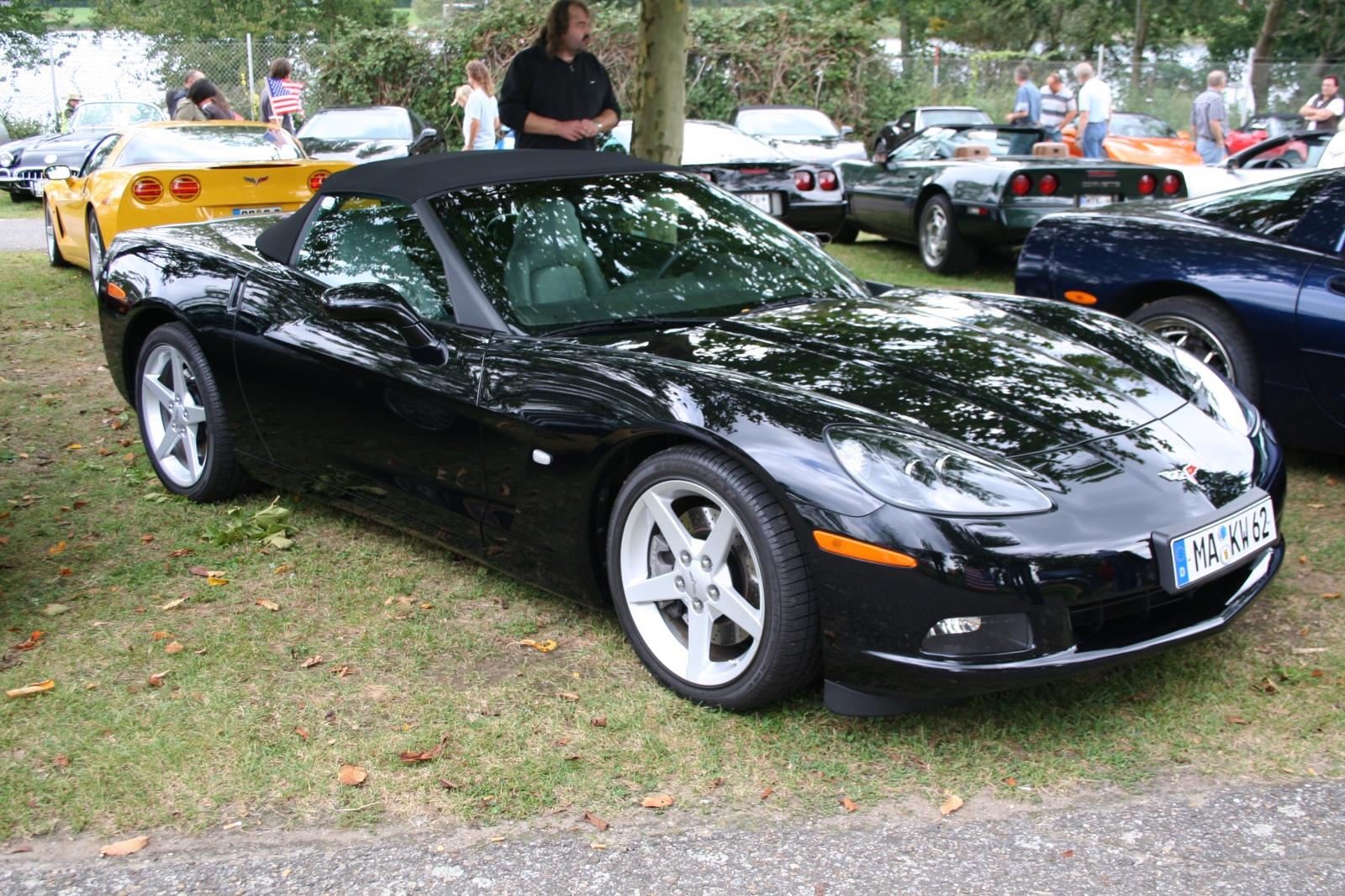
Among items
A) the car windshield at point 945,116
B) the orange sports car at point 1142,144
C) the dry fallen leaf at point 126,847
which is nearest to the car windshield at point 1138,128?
the orange sports car at point 1142,144

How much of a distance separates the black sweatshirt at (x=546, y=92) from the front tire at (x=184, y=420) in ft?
9.00

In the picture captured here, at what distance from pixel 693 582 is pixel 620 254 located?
1210 millimetres

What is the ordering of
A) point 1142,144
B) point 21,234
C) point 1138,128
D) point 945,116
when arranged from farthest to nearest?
point 1138,128 → point 945,116 → point 1142,144 → point 21,234

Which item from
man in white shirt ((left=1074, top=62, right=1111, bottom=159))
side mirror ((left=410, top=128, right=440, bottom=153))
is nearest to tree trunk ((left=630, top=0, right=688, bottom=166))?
side mirror ((left=410, top=128, right=440, bottom=153))

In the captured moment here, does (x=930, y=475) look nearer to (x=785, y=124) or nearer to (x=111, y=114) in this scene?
(x=785, y=124)

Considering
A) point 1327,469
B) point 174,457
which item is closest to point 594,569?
point 174,457

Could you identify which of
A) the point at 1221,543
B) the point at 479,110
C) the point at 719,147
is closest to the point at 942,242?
the point at 719,147

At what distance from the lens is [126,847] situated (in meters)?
2.40

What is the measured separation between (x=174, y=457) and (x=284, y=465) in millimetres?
805

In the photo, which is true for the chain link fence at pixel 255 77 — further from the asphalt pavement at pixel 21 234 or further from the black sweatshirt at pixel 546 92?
the black sweatshirt at pixel 546 92

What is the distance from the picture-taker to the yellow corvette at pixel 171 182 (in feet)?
25.0

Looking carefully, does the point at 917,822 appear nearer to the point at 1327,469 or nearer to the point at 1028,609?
the point at 1028,609

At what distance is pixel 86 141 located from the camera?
17.1 m

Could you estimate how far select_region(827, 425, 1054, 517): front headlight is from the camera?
2.52m
